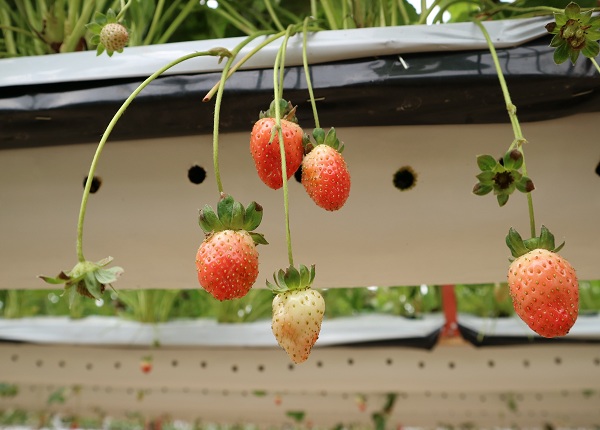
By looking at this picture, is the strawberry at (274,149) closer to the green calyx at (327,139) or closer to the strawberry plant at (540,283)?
the green calyx at (327,139)

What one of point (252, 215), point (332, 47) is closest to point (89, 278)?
point (252, 215)

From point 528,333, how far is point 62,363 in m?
1.38

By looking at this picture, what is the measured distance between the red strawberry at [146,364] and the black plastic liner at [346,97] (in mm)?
1251

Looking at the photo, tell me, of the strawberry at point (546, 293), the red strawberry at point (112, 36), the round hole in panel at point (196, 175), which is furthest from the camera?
the round hole in panel at point (196, 175)

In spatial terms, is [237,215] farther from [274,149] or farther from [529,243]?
[529,243]

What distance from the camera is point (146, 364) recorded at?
1.83 meters

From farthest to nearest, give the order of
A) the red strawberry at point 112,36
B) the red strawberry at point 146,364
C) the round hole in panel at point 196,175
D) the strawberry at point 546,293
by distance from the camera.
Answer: the red strawberry at point 146,364
the round hole in panel at point 196,175
the red strawberry at point 112,36
the strawberry at point 546,293

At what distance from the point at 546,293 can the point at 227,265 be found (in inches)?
7.9

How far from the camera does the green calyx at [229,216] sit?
40cm

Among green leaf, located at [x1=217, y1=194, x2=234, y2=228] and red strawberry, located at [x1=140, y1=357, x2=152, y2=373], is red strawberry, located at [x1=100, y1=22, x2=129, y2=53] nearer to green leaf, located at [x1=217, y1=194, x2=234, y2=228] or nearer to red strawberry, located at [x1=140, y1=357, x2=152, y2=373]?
green leaf, located at [x1=217, y1=194, x2=234, y2=228]

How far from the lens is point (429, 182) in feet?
2.47

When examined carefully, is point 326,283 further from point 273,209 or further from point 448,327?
point 448,327

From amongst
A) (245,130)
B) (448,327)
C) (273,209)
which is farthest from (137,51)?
(448,327)

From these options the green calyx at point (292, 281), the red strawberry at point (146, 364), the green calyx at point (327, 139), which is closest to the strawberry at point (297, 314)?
the green calyx at point (292, 281)
